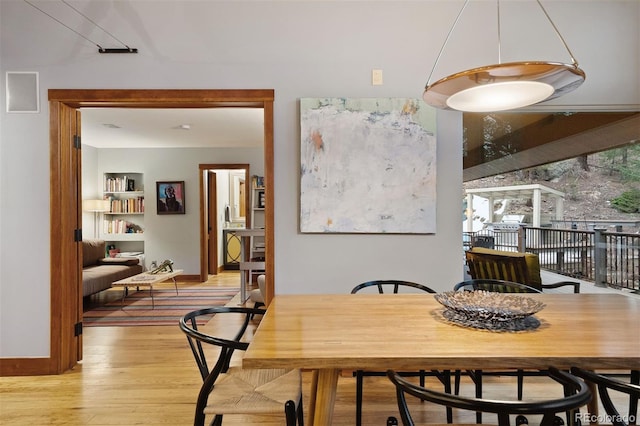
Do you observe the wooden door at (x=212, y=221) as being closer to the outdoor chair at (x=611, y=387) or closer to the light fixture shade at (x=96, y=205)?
the light fixture shade at (x=96, y=205)

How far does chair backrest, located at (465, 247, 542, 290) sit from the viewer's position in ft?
10.0

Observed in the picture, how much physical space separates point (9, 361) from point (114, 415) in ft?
4.06

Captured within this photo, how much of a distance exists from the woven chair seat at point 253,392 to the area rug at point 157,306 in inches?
107

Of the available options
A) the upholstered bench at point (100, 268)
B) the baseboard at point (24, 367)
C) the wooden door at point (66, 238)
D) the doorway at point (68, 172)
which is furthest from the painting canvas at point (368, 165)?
the upholstered bench at point (100, 268)

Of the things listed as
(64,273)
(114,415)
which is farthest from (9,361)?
(114,415)

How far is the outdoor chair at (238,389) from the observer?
1375 mm

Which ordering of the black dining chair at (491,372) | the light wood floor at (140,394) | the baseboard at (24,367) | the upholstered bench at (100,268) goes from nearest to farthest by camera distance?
the black dining chair at (491,372) < the light wood floor at (140,394) < the baseboard at (24,367) < the upholstered bench at (100,268)

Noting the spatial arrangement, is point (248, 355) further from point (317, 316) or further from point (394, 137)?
point (394, 137)

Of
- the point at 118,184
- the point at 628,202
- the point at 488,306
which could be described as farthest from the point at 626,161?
the point at 118,184

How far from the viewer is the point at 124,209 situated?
6828 mm

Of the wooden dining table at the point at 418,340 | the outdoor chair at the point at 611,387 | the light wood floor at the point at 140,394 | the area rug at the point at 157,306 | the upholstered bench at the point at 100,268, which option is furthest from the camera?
the upholstered bench at the point at 100,268

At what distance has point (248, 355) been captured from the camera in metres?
1.20

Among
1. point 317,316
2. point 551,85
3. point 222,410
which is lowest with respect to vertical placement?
point 222,410

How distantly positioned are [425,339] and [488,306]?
451 mm
